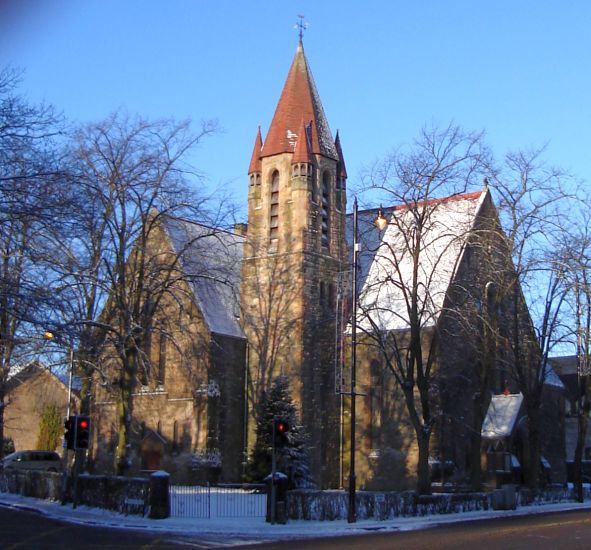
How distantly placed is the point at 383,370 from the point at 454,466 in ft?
18.7

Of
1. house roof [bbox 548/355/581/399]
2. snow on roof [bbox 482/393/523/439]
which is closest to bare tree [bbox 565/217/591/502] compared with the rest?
snow on roof [bbox 482/393/523/439]

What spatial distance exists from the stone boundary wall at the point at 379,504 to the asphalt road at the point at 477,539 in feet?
8.32

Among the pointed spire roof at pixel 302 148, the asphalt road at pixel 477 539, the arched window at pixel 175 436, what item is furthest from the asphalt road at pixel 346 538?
the pointed spire roof at pixel 302 148

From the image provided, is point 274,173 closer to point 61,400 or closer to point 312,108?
point 312,108

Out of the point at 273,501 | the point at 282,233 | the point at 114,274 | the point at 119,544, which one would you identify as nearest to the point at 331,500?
the point at 273,501

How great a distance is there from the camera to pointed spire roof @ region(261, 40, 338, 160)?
4369 centimetres

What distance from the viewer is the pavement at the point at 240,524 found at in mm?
22156

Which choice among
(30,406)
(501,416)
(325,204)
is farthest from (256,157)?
(30,406)

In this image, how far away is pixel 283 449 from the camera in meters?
35.8

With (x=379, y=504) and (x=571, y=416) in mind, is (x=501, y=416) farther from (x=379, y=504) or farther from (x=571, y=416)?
(x=571, y=416)

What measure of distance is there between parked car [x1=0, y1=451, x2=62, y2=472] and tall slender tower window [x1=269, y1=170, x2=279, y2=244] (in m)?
16.5

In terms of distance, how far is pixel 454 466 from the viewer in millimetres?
40281

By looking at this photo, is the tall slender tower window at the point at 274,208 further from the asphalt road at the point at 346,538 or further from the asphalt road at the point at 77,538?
the asphalt road at the point at 77,538

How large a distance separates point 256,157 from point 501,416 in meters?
18.4
